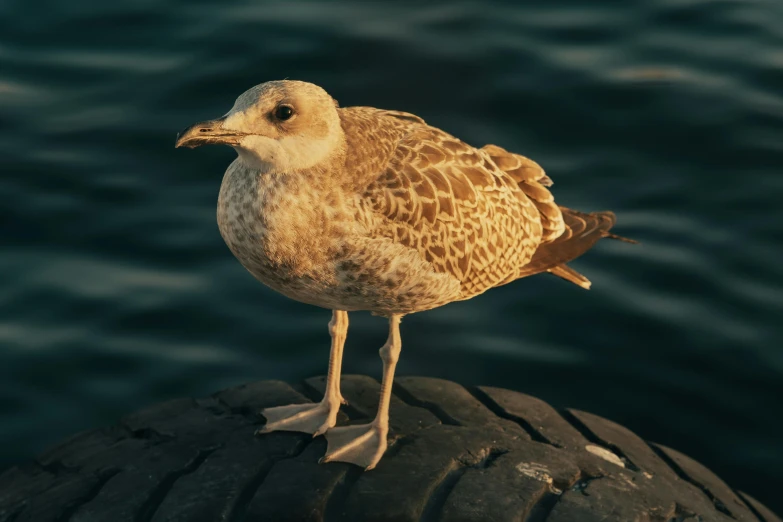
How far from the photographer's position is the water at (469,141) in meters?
Result: 7.31

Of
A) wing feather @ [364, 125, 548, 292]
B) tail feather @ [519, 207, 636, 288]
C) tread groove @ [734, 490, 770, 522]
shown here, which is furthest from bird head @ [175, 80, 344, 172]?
tread groove @ [734, 490, 770, 522]

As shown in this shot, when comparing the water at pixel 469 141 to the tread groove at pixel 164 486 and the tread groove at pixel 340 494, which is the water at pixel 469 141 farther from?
the tread groove at pixel 340 494

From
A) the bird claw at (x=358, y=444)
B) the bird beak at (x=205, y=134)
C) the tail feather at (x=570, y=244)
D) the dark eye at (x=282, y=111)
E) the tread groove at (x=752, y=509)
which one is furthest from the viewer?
the tail feather at (x=570, y=244)

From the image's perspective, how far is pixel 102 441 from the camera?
224 inches

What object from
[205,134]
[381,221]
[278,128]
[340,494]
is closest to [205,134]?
[205,134]

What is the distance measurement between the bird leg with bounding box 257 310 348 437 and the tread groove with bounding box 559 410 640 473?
1.24m

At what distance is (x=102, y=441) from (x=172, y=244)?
3050 mm

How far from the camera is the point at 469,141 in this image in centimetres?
971

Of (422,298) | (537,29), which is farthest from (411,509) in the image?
(537,29)

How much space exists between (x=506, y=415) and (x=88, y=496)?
7.05 feet

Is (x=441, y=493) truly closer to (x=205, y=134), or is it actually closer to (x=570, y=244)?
(x=205, y=134)

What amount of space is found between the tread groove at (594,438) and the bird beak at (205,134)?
244cm

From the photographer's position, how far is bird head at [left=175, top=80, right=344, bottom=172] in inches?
196

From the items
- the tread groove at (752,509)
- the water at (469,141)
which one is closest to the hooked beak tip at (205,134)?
the water at (469,141)
